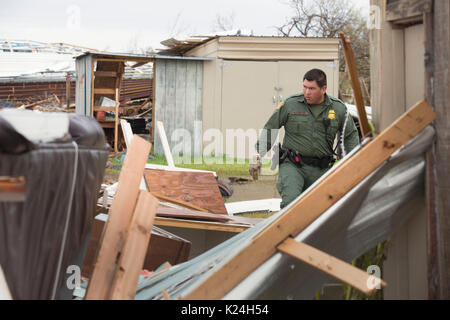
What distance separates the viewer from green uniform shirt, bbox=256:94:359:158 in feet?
17.5

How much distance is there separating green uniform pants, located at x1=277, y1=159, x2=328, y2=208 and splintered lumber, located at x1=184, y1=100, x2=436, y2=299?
294 cm

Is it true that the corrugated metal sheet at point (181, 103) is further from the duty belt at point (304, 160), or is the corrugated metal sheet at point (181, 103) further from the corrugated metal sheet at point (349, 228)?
the corrugated metal sheet at point (349, 228)

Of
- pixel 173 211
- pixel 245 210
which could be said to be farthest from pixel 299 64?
pixel 173 211

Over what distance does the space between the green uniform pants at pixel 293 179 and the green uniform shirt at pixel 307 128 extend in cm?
15

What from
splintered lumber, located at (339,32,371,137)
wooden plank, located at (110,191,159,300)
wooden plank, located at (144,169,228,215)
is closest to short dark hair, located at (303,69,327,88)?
wooden plank, located at (144,169,228,215)

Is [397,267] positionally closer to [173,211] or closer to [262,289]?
[262,289]

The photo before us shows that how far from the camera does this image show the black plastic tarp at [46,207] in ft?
5.45

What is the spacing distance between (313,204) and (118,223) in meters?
0.78

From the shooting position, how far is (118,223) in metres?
2.24

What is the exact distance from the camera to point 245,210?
782 centimetres

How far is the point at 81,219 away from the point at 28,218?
1.59ft

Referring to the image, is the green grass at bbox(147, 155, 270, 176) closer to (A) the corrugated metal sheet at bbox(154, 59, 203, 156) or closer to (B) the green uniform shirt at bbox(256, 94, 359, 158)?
(A) the corrugated metal sheet at bbox(154, 59, 203, 156)
